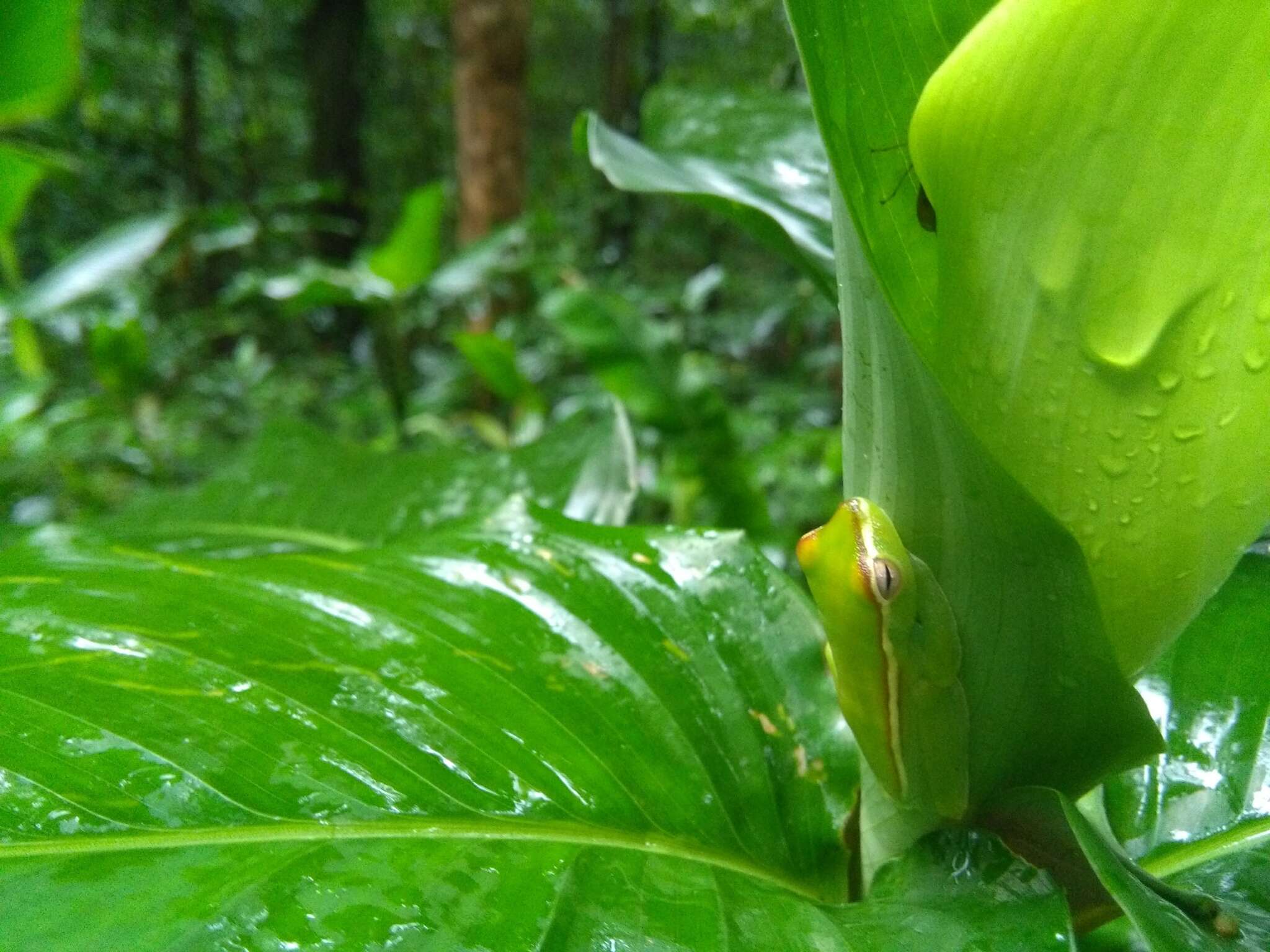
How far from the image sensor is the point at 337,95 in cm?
543

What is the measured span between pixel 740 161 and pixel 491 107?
1885 millimetres

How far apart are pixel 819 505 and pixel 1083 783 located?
4.17 feet

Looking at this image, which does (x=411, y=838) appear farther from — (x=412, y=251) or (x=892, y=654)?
(x=412, y=251)

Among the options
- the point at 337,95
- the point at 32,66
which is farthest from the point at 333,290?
the point at 337,95

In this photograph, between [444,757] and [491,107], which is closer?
[444,757]

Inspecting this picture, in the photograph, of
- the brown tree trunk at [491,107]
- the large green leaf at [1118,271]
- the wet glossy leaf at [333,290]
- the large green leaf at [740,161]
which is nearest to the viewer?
the large green leaf at [1118,271]

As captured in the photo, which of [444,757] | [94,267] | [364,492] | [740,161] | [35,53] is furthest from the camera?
[94,267]

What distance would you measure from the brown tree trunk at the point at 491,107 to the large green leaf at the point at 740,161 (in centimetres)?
169

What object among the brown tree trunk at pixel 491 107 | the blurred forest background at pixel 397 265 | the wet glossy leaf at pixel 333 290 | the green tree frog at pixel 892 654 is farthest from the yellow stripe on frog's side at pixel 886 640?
the brown tree trunk at pixel 491 107

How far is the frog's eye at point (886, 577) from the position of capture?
39 centimetres

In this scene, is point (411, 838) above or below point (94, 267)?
below

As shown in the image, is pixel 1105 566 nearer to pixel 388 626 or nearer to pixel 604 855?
pixel 604 855

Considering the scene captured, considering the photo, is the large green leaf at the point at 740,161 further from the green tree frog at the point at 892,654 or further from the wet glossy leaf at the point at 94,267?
the wet glossy leaf at the point at 94,267

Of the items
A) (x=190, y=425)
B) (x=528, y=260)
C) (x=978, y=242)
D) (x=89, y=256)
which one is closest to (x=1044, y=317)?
(x=978, y=242)
